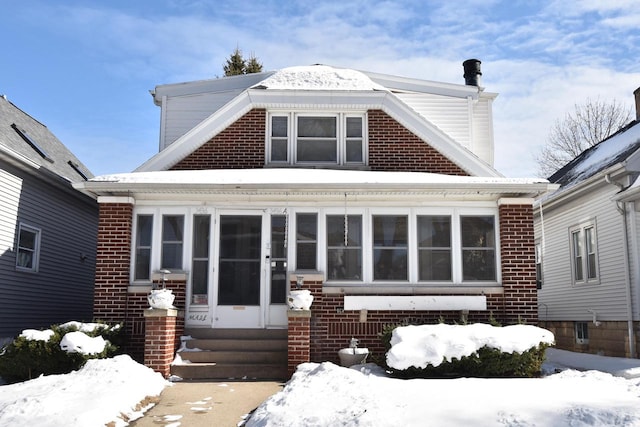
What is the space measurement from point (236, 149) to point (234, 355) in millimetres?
4484

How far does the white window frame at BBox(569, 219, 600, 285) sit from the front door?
748cm

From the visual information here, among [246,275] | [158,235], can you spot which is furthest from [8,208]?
[246,275]

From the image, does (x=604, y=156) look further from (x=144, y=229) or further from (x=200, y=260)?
(x=144, y=229)

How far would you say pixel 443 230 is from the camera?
10.9m

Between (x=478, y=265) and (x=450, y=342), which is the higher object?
(x=478, y=265)

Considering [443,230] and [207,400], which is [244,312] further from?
[443,230]

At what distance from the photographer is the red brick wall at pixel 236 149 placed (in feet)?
40.7

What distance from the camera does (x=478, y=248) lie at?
10.9 meters

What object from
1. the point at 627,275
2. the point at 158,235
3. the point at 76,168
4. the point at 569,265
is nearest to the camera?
the point at 158,235

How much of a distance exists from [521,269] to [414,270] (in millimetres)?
1861

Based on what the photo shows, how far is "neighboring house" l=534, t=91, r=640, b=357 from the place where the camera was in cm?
1211

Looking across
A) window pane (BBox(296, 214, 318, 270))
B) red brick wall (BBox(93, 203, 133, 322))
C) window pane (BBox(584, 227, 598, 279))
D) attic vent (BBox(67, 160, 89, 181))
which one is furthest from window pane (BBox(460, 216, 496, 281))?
attic vent (BBox(67, 160, 89, 181))

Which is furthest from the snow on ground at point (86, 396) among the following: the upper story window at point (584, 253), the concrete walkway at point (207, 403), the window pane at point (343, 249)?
the upper story window at point (584, 253)

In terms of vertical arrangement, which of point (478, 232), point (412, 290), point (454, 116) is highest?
point (454, 116)
